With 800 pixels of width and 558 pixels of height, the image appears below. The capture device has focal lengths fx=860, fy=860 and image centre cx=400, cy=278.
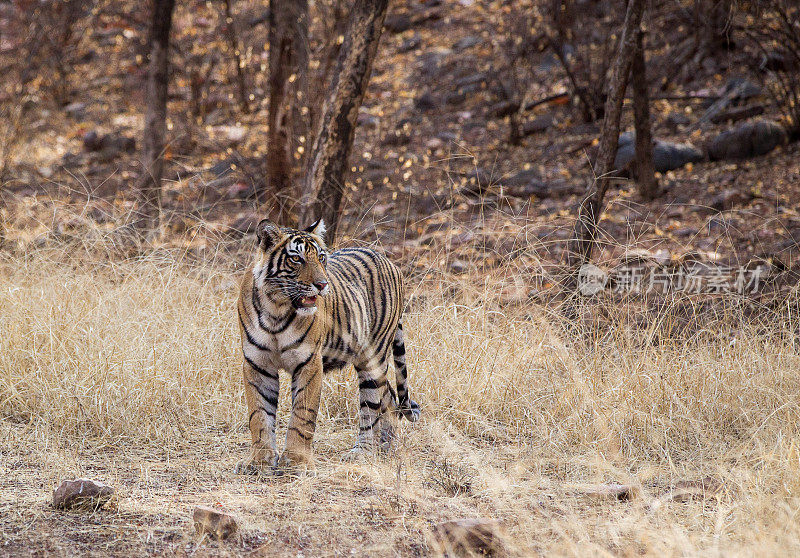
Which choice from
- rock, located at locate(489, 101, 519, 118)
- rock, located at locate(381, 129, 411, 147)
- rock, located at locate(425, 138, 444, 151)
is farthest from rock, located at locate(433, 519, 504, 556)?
rock, located at locate(381, 129, 411, 147)

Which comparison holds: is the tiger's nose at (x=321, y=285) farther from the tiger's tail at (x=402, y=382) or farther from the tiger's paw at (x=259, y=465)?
the tiger's tail at (x=402, y=382)

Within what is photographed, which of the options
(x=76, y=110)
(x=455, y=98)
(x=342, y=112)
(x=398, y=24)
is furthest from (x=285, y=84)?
(x=76, y=110)

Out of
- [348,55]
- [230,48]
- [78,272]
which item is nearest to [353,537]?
[78,272]

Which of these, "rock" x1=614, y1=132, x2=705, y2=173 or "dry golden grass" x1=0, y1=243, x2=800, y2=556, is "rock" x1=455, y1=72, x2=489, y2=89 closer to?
"rock" x1=614, y1=132, x2=705, y2=173

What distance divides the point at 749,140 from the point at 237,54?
7776 millimetres

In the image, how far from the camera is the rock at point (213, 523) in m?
3.11

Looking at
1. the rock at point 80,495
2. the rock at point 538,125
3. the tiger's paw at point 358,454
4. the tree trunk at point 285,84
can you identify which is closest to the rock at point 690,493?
the tiger's paw at point 358,454

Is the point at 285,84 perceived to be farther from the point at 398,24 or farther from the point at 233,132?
the point at 398,24

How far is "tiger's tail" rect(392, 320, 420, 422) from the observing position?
15.6 ft

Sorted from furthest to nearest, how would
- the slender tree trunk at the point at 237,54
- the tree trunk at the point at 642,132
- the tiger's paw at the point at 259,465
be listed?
the slender tree trunk at the point at 237,54
the tree trunk at the point at 642,132
the tiger's paw at the point at 259,465

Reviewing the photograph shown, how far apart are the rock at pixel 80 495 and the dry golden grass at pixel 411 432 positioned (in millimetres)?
48

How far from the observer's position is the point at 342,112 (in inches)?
274

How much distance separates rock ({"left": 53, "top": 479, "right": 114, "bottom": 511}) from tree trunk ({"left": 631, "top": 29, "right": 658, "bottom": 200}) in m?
7.47

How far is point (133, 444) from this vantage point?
→ 446 centimetres
